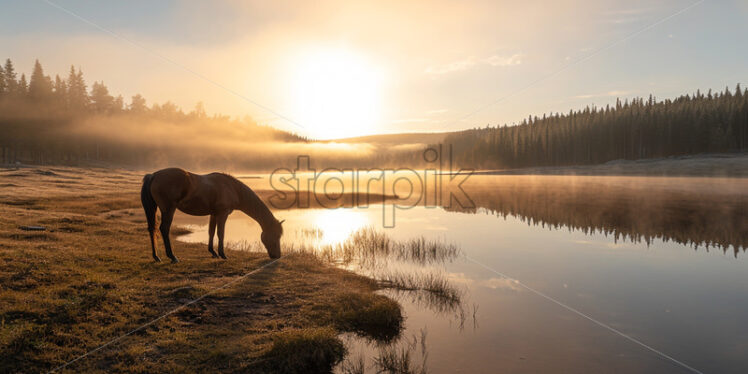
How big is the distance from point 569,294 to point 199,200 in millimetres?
13489

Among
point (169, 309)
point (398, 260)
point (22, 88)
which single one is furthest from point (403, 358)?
point (22, 88)

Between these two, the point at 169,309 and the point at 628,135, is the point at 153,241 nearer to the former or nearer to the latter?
the point at 169,309

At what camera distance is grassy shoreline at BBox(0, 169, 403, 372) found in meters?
6.44

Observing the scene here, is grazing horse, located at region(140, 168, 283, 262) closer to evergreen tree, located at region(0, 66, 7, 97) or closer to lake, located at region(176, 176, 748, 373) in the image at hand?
lake, located at region(176, 176, 748, 373)

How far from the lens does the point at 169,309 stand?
8391 mm

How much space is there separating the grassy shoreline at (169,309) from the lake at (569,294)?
1.05m

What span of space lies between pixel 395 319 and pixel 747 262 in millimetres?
18848

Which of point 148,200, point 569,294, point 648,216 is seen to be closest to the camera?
point 148,200

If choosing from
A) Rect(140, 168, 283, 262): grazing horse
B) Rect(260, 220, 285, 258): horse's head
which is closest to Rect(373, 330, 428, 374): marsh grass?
Rect(260, 220, 285, 258): horse's head

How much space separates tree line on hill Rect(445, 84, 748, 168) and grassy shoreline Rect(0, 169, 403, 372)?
118 m

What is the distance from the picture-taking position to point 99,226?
1798cm

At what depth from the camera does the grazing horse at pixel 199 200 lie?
38.5 feet

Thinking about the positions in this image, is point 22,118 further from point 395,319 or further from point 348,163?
point 348,163

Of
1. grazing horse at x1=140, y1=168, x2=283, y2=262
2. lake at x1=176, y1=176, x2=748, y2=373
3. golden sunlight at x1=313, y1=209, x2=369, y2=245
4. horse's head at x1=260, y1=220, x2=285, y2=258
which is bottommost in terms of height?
lake at x1=176, y1=176, x2=748, y2=373
